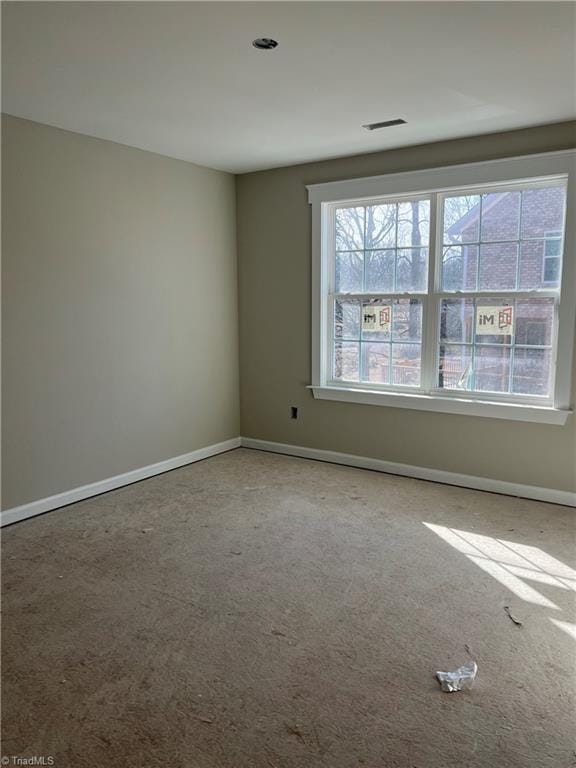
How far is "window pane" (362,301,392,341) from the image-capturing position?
4.53 metres

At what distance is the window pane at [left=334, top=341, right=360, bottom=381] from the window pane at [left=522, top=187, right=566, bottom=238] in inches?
62.0

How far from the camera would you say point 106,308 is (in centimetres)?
406

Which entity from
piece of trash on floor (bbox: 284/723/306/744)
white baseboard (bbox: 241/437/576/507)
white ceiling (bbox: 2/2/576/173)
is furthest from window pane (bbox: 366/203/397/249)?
piece of trash on floor (bbox: 284/723/306/744)

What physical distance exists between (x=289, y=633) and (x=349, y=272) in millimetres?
3077

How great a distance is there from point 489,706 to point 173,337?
137 inches

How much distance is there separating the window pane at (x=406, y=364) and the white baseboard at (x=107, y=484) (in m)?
1.75

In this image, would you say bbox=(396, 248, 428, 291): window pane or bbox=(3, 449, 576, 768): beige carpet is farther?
bbox=(396, 248, 428, 291): window pane

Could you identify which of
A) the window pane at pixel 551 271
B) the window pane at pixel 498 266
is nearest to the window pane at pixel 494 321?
the window pane at pixel 498 266

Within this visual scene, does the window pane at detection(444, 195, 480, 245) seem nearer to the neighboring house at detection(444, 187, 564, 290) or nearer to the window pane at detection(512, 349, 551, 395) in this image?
the neighboring house at detection(444, 187, 564, 290)

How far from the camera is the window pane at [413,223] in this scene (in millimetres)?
4273

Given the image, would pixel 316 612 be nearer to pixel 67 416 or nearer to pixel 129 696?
pixel 129 696

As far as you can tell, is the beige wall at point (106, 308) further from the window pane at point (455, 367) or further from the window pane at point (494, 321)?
the window pane at point (494, 321)

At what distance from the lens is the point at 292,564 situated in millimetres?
3047

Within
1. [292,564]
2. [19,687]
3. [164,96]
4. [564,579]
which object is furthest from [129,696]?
[164,96]
